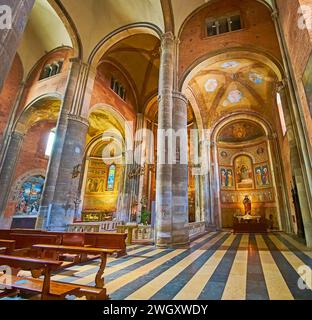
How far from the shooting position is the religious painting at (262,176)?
51.6ft

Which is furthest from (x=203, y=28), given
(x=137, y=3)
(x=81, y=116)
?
(x=81, y=116)

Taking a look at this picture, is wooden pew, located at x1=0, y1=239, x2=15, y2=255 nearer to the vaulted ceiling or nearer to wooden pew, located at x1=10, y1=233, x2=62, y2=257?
wooden pew, located at x1=10, y1=233, x2=62, y2=257

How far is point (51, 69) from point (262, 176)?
19.3 meters

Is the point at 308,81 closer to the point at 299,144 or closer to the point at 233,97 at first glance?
the point at 299,144

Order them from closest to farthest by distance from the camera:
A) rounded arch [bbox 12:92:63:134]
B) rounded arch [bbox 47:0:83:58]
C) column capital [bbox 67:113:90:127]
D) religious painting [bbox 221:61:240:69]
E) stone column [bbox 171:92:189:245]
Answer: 1. stone column [bbox 171:92:189:245]
2. column capital [bbox 67:113:90:127]
3. rounded arch [bbox 47:0:83:58]
4. religious painting [bbox 221:61:240:69]
5. rounded arch [bbox 12:92:63:134]

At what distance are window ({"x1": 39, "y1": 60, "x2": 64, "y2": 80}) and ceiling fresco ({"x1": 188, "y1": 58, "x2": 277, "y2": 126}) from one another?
31.2ft

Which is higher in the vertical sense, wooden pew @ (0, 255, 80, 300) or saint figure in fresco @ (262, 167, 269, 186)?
saint figure in fresco @ (262, 167, 269, 186)

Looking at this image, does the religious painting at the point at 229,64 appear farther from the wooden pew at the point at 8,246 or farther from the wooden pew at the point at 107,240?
the wooden pew at the point at 8,246

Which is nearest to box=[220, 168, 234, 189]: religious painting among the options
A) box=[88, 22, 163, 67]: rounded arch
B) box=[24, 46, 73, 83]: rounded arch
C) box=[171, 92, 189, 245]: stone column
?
box=[171, 92, 189, 245]: stone column

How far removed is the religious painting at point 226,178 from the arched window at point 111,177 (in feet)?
40.1

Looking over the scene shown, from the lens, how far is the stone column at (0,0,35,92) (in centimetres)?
244

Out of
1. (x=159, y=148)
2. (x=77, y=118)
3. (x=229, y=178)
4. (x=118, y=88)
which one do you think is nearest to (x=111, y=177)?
(x=118, y=88)

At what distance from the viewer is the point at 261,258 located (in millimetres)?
4703

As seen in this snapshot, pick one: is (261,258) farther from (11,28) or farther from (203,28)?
→ (203,28)
